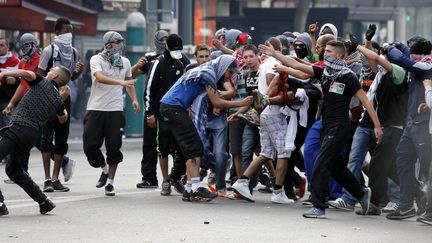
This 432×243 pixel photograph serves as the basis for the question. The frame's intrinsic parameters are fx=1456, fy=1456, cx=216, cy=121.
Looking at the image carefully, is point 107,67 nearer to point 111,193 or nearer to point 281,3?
point 111,193

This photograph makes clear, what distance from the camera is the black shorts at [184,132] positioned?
14555 millimetres

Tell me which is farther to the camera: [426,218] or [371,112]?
[371,112]

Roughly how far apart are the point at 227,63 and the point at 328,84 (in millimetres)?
1508

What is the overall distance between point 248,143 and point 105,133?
1533mm

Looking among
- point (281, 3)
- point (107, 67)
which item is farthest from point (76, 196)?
point (281, 3)

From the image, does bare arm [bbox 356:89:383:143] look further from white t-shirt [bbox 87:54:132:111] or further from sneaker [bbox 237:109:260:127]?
white t-shirt [bbox 87:54:132:111]

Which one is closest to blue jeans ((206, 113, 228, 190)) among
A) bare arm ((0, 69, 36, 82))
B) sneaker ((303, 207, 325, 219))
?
sneaker ((303, 207, 325, 219))

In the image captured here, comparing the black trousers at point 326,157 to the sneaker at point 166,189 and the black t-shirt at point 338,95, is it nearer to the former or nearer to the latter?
the black t-shirt at point 338,95

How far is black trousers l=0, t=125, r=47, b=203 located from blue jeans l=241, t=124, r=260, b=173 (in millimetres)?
3051

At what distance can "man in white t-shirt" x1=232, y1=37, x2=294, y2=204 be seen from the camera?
1472cm

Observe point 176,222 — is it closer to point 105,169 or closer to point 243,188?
point 243,188

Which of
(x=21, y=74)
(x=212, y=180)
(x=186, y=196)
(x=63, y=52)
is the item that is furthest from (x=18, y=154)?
(x=212, y=180)

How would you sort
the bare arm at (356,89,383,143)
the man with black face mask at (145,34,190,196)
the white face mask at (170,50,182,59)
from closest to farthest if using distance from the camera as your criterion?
the bare arm at (356,89,383,143)
the man with black face mask at (145,34,190,196)
the white face mask at (170,50,182,59)

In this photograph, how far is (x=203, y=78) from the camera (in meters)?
14.4
